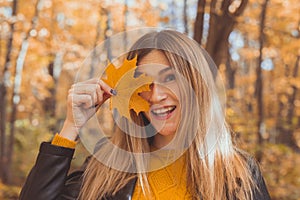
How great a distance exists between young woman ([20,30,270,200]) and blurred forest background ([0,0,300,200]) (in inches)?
53.1

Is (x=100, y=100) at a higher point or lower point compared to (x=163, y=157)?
higher

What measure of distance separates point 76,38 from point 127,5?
3.04 m

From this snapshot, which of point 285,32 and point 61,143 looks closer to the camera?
point 61,143

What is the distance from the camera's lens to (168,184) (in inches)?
74.9

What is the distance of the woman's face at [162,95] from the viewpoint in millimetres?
1822

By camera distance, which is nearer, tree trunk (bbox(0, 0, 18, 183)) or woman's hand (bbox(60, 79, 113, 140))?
woman's hand (bbox(60, 79, 113, 140))

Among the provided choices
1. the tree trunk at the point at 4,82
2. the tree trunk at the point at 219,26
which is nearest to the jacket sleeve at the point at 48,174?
the tree trunk at the point at 219,26

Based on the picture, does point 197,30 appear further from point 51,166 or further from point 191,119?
point 51,166

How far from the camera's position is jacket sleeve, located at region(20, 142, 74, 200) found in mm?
1844

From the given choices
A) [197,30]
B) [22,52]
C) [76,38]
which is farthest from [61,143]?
[76,38]

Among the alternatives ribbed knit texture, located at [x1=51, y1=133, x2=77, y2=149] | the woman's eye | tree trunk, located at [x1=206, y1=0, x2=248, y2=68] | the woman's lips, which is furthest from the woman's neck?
tree trunk, located at [x1=206, y1=0, x2=248, y2=68]

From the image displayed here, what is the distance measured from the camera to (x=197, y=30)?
11.3 ft

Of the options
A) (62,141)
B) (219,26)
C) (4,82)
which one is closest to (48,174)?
(62,141)

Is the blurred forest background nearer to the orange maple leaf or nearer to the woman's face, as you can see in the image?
the woman's face
